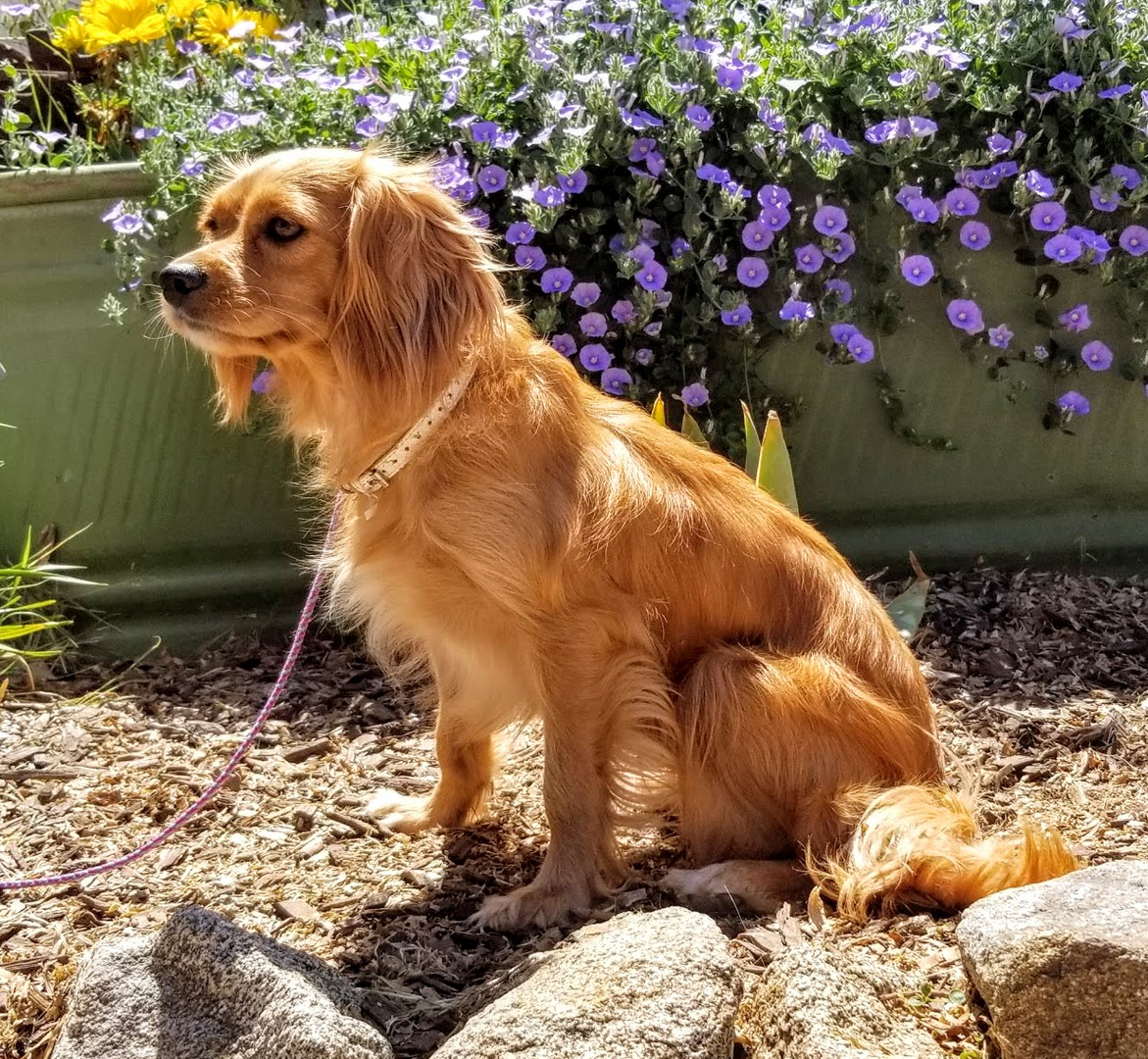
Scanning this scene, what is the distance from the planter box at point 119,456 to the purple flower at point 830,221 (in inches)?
90.7

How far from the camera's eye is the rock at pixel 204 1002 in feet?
7.36

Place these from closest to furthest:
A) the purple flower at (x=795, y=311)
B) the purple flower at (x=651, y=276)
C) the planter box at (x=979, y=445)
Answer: the purple flower at (x=651, y=276), the purple flower at (x=795, y=311), the planter box at (x=979, y=445)

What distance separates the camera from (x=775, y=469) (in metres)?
4.27

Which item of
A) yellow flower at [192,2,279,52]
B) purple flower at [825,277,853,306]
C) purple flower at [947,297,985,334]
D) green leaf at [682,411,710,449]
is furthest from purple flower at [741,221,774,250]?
yellow flower at [192,2,279,52]

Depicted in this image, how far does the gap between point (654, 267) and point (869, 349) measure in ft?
3.02

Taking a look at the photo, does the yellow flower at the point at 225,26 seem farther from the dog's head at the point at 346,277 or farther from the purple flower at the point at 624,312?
the dog's head at the point at 346,277

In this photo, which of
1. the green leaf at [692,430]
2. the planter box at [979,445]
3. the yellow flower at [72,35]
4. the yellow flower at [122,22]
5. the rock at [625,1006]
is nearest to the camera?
the rock at [625,1006]

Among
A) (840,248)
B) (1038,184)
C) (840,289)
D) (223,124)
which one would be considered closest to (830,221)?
(840,248)

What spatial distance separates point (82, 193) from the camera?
16.0 feet

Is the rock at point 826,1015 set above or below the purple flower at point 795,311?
below

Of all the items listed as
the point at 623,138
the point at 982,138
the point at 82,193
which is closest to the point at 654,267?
the point at 623,138

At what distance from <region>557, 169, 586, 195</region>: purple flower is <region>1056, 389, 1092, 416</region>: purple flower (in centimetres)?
213

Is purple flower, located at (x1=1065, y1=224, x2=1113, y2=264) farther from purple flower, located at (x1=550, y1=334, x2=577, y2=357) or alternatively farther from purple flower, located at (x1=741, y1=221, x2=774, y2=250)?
purple flower, located at (x1=550, y1=334, x2=577, y2=357)

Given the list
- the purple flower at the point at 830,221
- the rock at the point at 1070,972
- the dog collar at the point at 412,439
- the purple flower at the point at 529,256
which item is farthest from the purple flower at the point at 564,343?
the rock at the point at 1070,972
